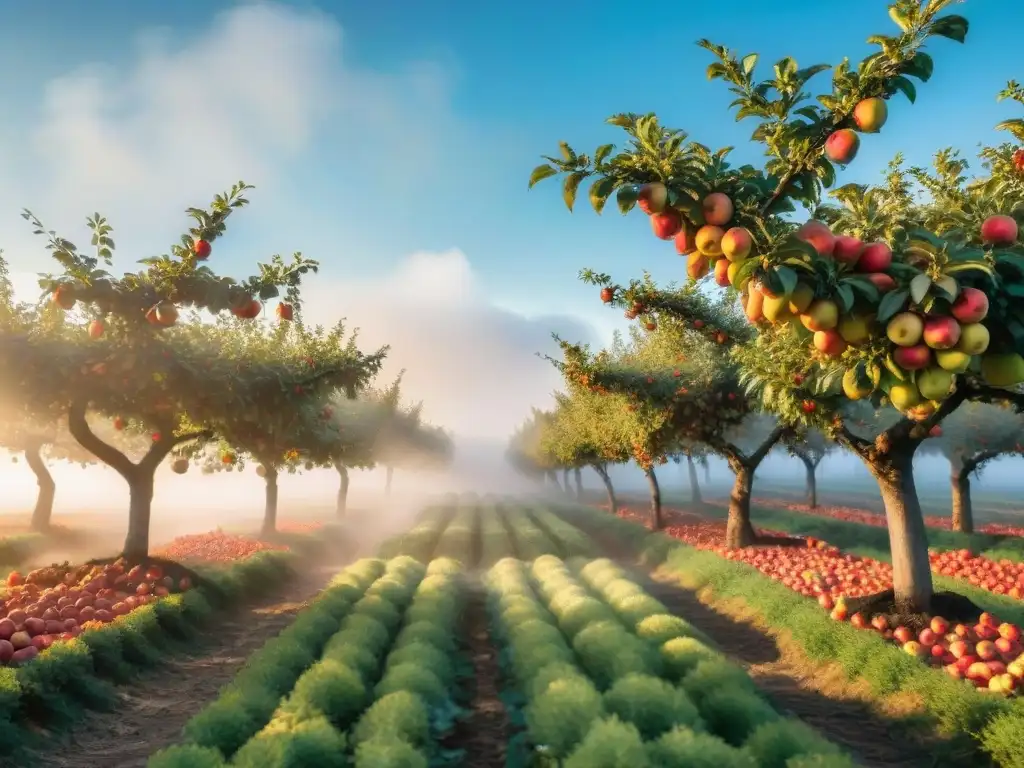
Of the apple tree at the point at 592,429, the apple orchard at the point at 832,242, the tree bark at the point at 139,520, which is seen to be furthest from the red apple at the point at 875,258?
the apple tree at the point at 592,429

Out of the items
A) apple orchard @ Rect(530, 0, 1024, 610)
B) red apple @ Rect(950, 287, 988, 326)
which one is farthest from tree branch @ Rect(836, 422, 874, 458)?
red apple @ Rect(950, 287, 988, 326)

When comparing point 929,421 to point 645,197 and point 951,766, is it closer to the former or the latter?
point 951,766

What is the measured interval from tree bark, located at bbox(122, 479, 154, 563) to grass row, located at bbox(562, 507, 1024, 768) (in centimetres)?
1316

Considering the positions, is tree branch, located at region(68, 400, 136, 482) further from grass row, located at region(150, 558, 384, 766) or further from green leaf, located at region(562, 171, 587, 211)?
green leaf, located at region(562, 171, 587, 211)

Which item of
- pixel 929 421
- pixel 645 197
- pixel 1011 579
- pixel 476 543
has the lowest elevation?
pixel 476 543

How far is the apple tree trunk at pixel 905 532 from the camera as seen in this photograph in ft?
32.2

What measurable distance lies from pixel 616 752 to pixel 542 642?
3.97m

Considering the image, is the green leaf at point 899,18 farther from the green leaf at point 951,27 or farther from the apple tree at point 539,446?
the apple tree at point 539,446

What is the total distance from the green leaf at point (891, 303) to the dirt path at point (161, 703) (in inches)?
320

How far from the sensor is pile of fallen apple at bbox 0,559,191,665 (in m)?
8.70

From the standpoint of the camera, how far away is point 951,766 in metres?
6.34

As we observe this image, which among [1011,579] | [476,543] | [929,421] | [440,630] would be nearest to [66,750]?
[440,630]

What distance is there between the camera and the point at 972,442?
27438 mm

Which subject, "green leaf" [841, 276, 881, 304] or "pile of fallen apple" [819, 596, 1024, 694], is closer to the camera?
"green leaf" [841, 276, 881, 304]
